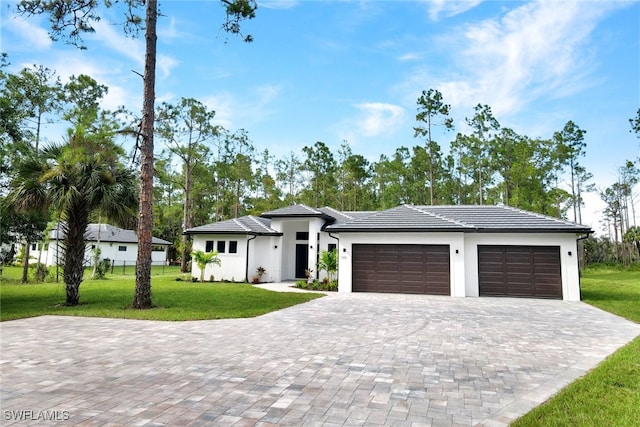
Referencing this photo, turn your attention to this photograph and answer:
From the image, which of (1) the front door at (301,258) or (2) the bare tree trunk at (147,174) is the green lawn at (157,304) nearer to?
(2) the bare tree trunk at (147,174)

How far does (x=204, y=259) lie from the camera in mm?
18984

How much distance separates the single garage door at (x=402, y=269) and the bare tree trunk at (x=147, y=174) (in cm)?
840

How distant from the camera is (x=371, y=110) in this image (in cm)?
2069

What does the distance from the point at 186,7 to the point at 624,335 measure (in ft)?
45.1

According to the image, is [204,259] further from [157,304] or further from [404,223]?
[404,223]

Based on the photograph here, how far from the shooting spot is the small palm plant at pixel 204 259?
18984 millimetres

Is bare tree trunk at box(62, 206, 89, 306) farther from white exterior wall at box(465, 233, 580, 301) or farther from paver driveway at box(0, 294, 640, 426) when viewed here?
white exterior wall at box(465, 233, 580, 301)

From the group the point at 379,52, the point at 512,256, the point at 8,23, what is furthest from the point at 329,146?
the point at 8,23

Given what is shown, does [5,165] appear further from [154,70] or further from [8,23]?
[154,70]

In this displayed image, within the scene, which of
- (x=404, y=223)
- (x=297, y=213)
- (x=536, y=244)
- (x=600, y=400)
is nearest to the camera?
(x=600, y=400)

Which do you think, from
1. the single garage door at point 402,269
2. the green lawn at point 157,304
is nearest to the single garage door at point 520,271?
the single garage door at point 402,269

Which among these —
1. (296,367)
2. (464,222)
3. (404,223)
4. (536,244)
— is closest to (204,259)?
(404,223)

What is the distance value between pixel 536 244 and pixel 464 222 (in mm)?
2780

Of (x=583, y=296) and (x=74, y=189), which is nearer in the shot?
(x=74, y=189)
